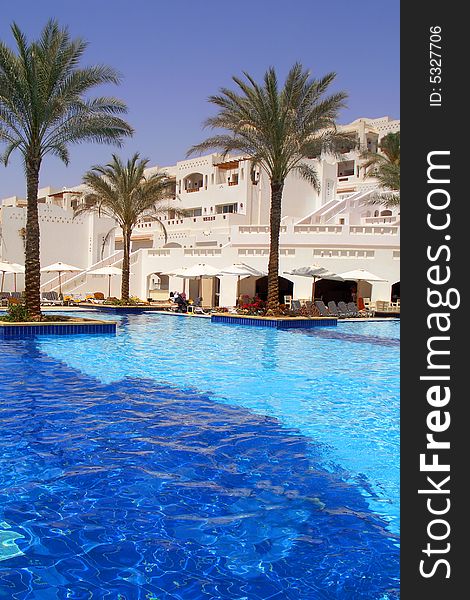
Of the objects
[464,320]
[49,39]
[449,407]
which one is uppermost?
[49,39]

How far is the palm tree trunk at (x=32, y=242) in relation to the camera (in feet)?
59.1

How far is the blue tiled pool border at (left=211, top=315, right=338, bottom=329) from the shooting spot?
2278cm

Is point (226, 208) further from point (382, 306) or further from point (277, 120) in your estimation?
point (277, 120)

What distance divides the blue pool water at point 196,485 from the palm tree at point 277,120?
13.0 m

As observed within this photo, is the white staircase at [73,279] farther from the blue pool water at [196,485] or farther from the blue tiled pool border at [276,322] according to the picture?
the blue pool water at [196,485]

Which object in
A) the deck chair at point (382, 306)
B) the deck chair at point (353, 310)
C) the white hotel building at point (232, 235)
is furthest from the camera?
the white hotel building at point (232, 235)

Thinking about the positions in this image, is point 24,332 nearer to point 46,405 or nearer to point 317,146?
point 46,405

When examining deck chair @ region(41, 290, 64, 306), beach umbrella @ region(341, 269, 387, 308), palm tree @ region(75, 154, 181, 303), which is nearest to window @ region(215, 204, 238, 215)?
palm tree @ region(75, 154, 181, 303)

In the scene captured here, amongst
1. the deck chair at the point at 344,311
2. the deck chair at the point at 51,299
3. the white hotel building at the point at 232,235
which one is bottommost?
the deck chair at the point at 344,311

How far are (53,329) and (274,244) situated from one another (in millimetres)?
9492

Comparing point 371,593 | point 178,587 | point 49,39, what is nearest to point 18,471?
point 178,587

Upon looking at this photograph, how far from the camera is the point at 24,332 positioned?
17.5 meters

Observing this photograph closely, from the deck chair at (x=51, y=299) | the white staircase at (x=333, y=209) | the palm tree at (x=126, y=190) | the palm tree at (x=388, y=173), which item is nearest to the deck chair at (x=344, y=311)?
the palm tree at (x=388, y=173)

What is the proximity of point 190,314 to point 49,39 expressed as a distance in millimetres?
14236
